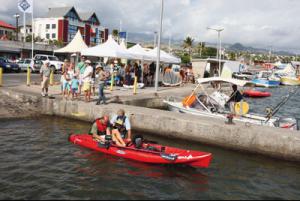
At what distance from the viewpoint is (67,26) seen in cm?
8144

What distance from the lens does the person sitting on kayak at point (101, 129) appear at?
12213mm

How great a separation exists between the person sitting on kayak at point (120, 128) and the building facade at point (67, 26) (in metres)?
70.2

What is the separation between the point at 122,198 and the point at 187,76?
29625 mm

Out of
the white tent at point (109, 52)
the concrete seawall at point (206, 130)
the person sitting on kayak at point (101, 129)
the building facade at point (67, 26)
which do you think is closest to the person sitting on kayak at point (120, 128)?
the person sitting on kayak at point (101, 129)

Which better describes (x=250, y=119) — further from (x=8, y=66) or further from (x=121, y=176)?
(x=8, y=66)

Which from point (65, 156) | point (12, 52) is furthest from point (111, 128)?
point (12, 52)

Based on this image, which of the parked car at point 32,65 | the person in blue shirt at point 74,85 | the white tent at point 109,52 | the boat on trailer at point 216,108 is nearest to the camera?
the boat on trailer at point 216,108

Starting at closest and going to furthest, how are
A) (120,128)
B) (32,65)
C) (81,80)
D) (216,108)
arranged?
1. (120,128)
2. (216,108)
3. (81,80)
4. (32,65)

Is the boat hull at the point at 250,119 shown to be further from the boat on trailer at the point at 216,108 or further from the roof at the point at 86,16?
the roof at the point at 86,16

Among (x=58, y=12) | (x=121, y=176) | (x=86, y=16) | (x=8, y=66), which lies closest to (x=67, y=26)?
(x=58, y=12)

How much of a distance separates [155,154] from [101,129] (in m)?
2.73

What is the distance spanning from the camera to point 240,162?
12070 millimetres

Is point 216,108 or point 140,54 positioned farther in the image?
point 140,54

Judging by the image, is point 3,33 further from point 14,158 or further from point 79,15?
point 14,158
